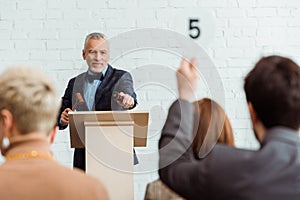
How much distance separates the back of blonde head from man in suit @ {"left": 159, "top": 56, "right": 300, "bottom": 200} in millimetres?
267

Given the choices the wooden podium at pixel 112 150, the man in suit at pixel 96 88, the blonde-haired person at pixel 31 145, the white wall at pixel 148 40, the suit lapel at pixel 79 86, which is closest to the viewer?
the blonde-haired person at pixel 31 145

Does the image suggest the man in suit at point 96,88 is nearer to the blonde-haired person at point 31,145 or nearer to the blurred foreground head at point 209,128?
the blurred foreground head at point 209,128

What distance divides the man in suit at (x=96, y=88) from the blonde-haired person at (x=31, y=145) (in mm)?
1545

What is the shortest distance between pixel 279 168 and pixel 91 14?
8.94ft

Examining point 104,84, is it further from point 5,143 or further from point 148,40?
point 5,143

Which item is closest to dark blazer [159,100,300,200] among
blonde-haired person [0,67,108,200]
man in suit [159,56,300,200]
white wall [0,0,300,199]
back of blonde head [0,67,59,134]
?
man in suit [159,56,300,200]

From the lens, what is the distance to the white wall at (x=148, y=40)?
3873 millimetres

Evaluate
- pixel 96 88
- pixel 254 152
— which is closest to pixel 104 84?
pixel 96 88

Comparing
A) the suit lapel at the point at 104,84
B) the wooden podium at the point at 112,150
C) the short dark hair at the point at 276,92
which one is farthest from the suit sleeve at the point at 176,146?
the suit lapel at the point at 104,84

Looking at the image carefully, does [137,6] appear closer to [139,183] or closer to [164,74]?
[164,74]

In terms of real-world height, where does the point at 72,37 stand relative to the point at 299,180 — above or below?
above

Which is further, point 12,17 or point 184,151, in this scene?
point 12,17

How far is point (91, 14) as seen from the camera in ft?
12.7

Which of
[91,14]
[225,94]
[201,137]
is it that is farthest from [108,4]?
[201,137]
